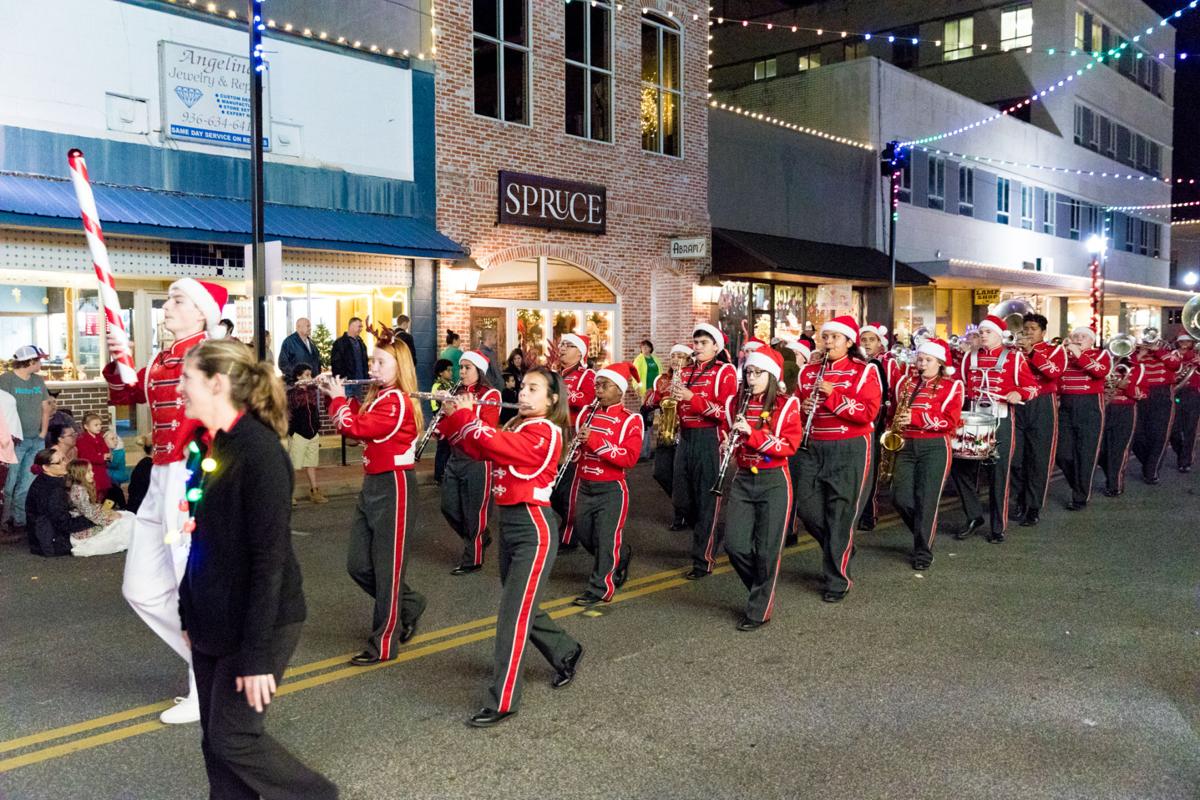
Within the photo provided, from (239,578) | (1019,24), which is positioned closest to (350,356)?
(239,578)

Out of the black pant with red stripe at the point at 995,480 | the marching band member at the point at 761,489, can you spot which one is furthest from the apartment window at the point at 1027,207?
the marching band member at the point at 761,489

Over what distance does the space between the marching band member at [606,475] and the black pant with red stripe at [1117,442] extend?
7879 millimetres

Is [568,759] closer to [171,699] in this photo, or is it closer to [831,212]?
[171,699]

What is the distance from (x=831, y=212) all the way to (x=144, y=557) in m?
21.9

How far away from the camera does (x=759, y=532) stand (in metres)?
6.78

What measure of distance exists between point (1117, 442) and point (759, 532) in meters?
7.98

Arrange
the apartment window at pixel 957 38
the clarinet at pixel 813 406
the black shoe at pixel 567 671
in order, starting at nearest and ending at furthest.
Result: the black shoe at pixel 567 671
the clarinet at pixel 813 406
the apartment window at pixel 957 38

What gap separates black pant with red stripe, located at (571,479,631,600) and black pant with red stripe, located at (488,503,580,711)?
6.48ft

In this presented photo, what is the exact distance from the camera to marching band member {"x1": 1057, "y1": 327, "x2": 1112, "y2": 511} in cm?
1141

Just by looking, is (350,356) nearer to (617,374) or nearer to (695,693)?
(617,374)

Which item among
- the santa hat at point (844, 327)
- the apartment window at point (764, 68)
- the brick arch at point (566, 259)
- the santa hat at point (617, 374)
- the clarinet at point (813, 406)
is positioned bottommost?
the clarinet at point (813, 406)

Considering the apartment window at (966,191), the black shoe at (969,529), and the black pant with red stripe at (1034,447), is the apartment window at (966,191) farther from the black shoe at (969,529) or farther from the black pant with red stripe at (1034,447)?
the black shoe at (969,529)

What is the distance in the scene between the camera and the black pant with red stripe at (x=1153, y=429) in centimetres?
1373

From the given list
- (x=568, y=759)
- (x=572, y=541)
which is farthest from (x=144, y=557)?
(x=572, y=541)
